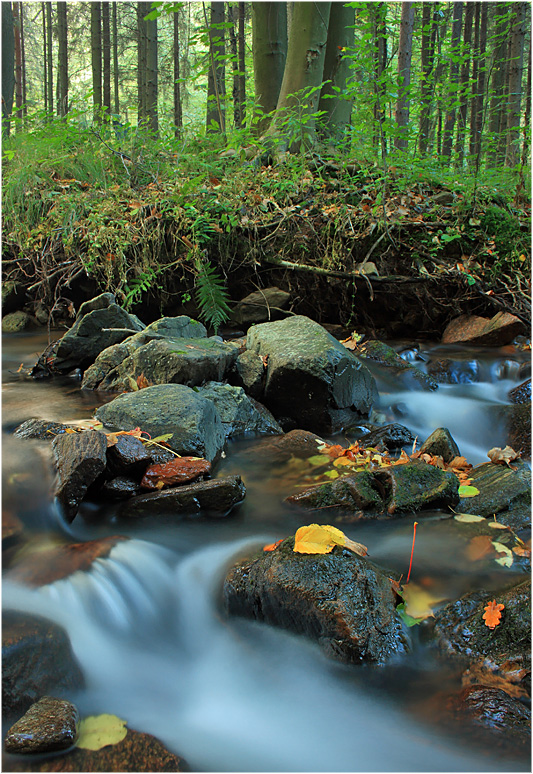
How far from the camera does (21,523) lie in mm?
2568

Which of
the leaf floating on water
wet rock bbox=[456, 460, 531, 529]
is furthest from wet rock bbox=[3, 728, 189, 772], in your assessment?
the leaf floating on water

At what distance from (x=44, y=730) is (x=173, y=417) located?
6.86 ft

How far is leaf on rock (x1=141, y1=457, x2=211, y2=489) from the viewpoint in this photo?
3064mm

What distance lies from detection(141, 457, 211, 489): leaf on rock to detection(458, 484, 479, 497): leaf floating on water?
161 centimetres

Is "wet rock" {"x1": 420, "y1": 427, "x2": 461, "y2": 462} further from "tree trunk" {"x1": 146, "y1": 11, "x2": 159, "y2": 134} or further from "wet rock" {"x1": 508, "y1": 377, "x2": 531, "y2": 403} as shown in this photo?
"tree trunk" {"x1": 146, "y1": 11, "x2": 159, "y2": 134}

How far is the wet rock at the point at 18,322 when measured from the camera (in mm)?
7354

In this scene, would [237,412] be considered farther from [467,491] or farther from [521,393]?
[521,393]

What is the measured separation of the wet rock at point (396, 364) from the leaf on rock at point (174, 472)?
9.18ft

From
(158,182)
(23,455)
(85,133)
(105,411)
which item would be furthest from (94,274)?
(23,455)

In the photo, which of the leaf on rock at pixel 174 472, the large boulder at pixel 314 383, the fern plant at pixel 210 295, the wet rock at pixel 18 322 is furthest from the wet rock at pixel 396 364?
the wet rock at pixel 18 322

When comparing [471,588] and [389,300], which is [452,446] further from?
[389,300]

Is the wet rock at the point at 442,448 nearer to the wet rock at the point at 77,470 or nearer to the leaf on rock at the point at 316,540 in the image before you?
the leaf on rock at the point at 316,540

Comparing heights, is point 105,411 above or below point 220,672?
above

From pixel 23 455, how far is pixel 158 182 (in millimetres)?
5300
